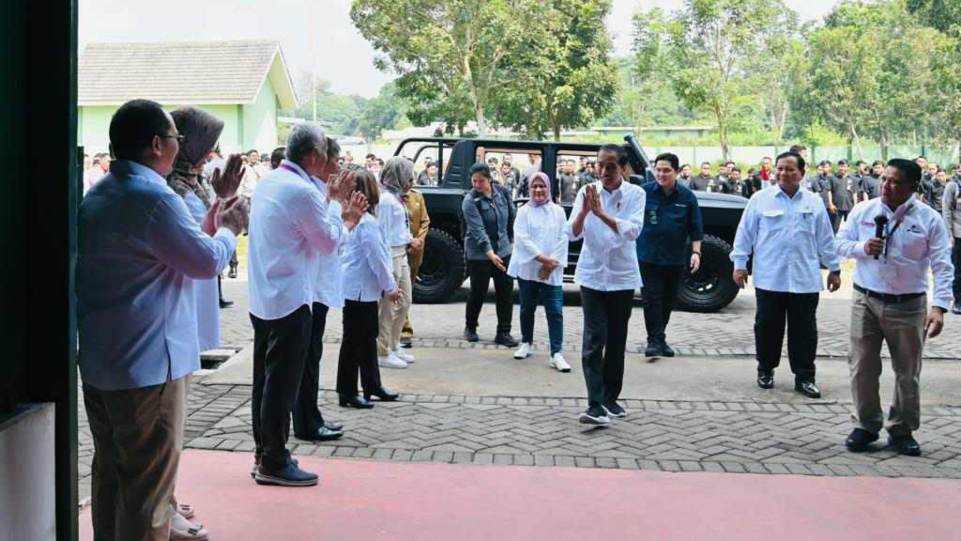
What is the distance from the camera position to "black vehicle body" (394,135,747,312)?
37.1 ft

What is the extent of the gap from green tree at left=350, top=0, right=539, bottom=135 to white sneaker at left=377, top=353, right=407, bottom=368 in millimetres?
17797

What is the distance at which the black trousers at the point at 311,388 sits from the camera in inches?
224

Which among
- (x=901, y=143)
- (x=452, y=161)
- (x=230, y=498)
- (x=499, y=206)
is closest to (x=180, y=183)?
(x=230, y=498)

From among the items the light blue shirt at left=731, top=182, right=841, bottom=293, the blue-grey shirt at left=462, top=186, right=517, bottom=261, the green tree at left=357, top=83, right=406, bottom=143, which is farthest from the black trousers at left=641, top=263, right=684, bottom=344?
the green tree at left=357, top=83, right=406, bottom=143

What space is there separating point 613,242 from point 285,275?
2.38 metres

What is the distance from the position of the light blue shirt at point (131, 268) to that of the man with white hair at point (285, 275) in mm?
1421

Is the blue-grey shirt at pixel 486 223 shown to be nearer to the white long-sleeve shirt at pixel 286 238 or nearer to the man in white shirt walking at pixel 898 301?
the man in white shirt walking at pixel 898 301

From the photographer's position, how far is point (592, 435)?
20.3 feet

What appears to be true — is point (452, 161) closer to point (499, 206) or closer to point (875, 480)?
point (499, 206)

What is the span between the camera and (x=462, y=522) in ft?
15.0

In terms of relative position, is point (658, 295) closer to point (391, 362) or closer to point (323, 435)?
point (391, 362)

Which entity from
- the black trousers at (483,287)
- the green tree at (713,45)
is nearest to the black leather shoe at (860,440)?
the black trousers at (483,287)

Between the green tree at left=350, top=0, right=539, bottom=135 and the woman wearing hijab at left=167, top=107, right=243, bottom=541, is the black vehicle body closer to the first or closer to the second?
the woman wearing hijab at left=167, top=107, right=243, bottom=541

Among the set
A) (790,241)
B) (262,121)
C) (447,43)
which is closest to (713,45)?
(447,43)
